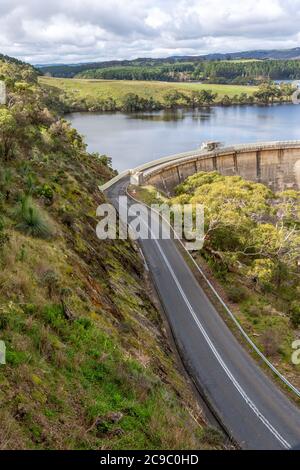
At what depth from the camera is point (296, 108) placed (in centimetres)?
14550

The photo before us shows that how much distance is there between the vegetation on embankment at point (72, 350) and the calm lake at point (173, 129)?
195ft

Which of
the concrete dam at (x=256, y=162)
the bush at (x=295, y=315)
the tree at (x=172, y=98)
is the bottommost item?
the bush at (x=295, y=315)

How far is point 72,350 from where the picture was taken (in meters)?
10.7

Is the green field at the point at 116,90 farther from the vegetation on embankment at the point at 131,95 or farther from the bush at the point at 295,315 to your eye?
the bush at the point at 295,315

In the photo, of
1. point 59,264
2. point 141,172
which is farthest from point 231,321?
point 141,172

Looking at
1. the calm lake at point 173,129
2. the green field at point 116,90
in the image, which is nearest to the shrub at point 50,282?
the calm lake at point 173,129

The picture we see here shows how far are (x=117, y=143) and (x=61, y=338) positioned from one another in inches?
3393

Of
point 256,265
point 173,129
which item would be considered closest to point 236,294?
point 256,265

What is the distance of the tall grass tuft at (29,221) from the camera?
15.6 metres

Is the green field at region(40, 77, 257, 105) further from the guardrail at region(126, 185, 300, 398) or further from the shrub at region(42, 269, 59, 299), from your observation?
the shrub at region(42, 269, 59, 299)

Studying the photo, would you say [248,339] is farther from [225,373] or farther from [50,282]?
[50,282]

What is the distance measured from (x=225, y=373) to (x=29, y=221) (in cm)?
1152

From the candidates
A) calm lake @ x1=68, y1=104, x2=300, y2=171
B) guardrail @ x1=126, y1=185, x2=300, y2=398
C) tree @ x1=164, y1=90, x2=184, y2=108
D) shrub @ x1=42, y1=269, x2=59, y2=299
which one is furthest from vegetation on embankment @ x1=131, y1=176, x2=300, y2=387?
tree @ x1=164, y1=90, x2=184, y2=108
